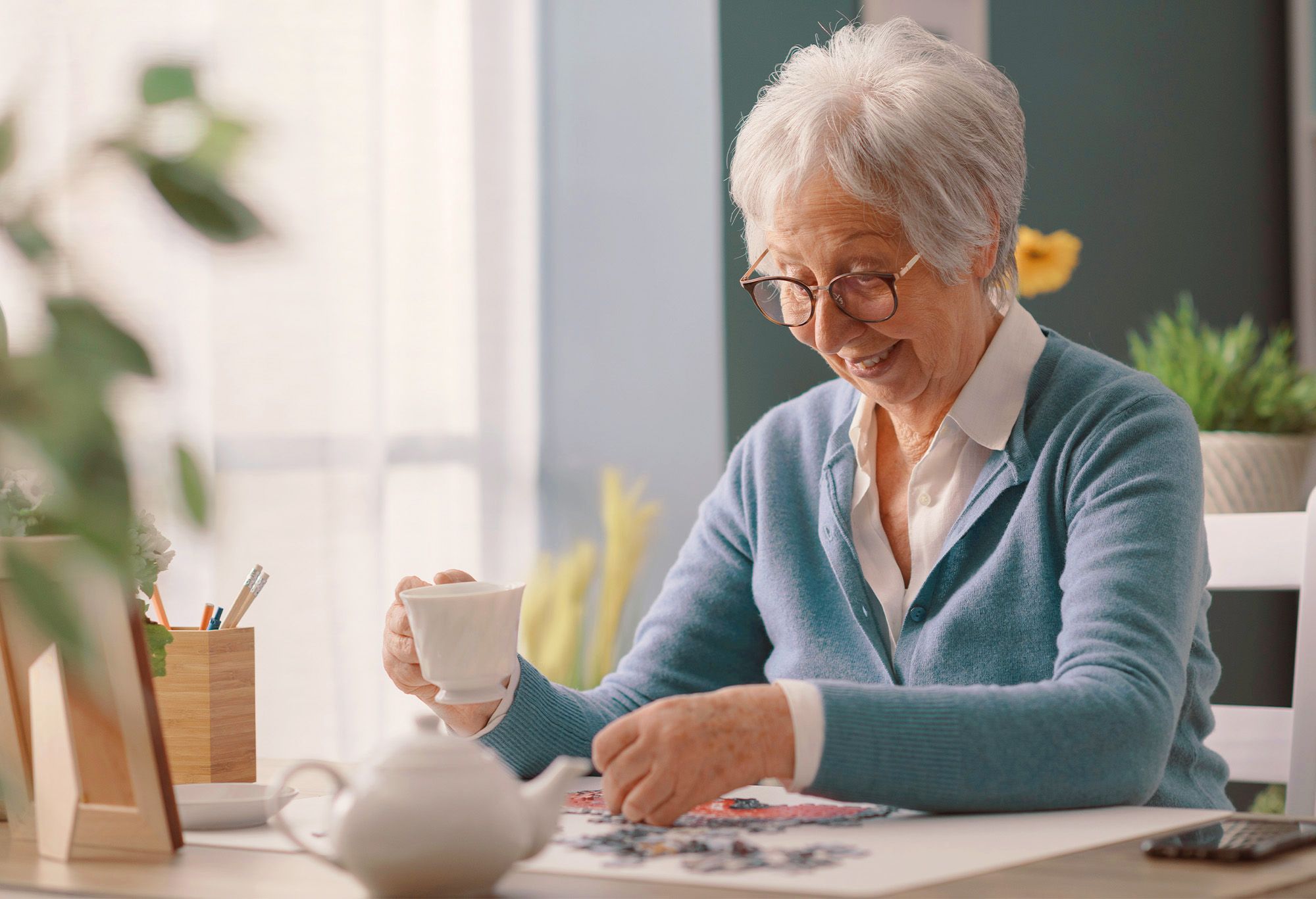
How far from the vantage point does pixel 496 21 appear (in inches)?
127

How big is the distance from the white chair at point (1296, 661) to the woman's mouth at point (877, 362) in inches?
17.4

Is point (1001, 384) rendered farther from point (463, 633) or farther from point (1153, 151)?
point (1153, 151)

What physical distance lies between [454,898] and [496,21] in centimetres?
276

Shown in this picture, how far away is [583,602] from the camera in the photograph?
2986 mm

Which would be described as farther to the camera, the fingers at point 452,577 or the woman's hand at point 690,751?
the fingers at point 452,577

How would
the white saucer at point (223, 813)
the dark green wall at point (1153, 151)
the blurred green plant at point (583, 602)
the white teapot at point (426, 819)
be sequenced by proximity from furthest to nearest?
the dark green wall at point (1153, 151), the blurred green plant at point (583, 602), the white saucer at point (223, 813), the white teapot at point (426, 819)

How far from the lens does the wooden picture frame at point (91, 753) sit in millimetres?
944

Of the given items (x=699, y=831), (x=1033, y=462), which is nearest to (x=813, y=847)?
(x=699, y=831)

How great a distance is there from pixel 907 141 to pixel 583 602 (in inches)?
69.1

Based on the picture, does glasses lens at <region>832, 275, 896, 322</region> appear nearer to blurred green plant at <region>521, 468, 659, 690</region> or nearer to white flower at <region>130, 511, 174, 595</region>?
white flower at <region>130, 511, 174, 595</region>

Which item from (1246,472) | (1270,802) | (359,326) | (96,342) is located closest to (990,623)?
(1246,472)

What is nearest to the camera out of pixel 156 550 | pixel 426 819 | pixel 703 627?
pixel 426 819

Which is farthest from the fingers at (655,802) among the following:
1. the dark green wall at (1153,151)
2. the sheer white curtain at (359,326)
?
the dark green wall at (1153,151)

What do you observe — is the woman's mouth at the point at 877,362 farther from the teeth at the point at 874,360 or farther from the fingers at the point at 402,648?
the fingers at the point at 402,648
